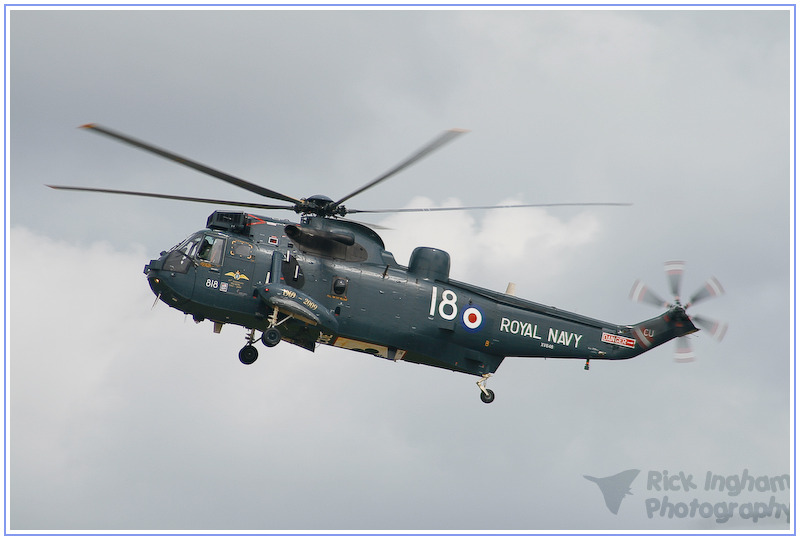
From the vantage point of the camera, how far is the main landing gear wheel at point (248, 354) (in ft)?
129

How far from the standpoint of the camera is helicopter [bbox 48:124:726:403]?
127 ft

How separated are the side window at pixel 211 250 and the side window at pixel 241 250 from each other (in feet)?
1.24

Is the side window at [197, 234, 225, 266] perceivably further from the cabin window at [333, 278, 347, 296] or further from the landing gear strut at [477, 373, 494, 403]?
the landing gear strut at [477, 373, 494, 403]

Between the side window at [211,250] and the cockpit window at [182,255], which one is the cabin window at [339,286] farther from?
the cockpit window at [182,255]

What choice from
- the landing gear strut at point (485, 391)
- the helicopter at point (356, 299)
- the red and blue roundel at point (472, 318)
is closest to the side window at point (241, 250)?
the helicopter at point (356, 299)

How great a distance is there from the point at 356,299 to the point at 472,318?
4.42 meters

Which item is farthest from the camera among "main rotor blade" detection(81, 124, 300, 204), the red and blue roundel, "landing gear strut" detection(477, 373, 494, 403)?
"landing gear strut" detection(477, 373, 494, 403)

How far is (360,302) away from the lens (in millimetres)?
40312

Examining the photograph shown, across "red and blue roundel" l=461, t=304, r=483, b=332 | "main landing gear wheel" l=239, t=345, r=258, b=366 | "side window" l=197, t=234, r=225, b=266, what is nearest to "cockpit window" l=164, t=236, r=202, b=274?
"side window" l=197, t=234, r=225, b=266

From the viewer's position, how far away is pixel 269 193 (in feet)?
127

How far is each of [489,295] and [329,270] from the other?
20.2ft

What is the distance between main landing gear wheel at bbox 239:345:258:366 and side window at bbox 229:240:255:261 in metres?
3.09

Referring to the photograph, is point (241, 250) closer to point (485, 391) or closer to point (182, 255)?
point (182, 255)
